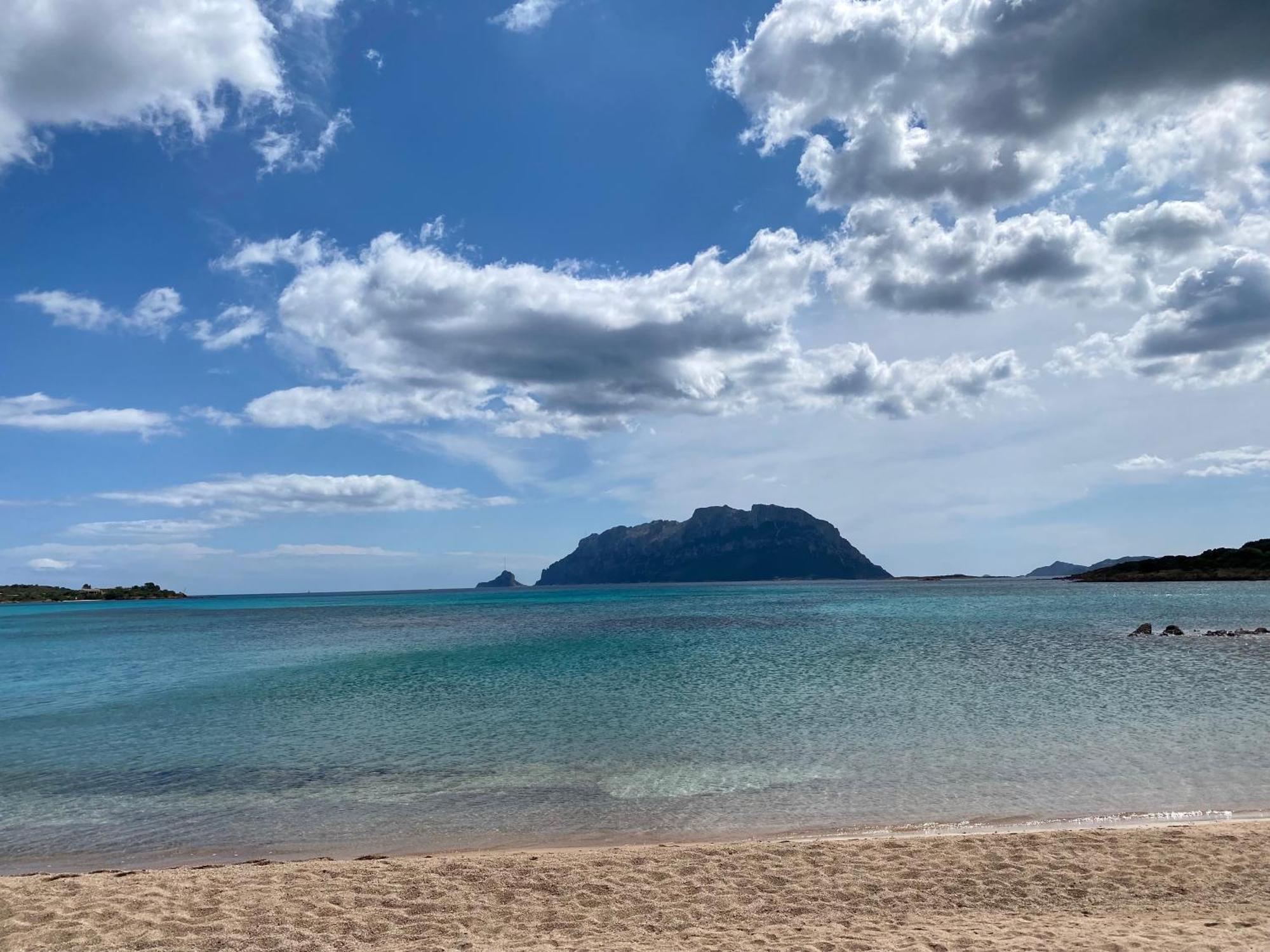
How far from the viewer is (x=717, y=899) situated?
33.1ft

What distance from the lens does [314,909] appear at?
10.1 metres

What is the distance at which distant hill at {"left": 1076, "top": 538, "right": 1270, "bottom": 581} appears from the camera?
14638 cm

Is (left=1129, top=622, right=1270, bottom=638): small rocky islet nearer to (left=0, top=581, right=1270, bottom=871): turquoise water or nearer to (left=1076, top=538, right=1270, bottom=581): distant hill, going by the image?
(left=0, top=581, right=1270, bottom=871): turquoise water

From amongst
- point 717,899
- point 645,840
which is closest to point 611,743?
point 645,840

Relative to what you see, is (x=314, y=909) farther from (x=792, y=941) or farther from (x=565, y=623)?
(x=565, y=623)

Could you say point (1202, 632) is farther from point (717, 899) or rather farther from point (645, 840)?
point (717, 899)

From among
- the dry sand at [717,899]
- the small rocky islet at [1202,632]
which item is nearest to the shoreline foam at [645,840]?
the dry sand at [717,899]

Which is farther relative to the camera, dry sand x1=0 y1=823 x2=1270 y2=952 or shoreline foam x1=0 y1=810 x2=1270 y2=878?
shoreline foam x1=0 y1=810 x2=1270 y2=878

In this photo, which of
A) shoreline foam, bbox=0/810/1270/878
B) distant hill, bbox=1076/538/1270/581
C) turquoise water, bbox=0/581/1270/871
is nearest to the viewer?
shoreline foam, bbox=0/810/1270/878

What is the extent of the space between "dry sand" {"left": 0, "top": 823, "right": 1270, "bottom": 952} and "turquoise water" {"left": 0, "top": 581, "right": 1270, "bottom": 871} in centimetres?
189

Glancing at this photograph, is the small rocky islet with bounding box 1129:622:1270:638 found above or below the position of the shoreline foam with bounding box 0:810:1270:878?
below

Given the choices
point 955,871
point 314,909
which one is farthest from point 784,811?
point 314,909

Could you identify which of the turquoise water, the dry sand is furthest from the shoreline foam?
the dry sand

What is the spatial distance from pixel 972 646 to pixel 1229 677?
1570 centimetres
